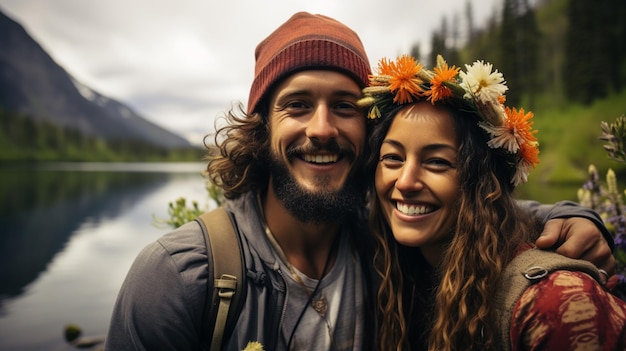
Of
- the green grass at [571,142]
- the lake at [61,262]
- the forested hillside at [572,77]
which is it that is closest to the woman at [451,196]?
the lake at [61,262]

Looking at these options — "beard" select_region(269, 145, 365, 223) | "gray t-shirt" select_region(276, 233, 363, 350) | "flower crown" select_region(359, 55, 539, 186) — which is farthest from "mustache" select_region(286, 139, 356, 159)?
"gray t-shirt" select_region(276, 233, 363, 350)

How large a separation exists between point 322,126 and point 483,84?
4.24 feet

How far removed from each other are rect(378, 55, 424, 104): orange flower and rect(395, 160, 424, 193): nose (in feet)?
1.68

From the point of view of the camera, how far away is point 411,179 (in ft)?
9.65

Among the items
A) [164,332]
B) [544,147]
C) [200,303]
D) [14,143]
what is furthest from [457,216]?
[14,143]

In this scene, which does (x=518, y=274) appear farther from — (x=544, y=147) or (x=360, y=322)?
(x=544, y=147)

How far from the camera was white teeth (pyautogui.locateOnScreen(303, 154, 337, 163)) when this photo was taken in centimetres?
370

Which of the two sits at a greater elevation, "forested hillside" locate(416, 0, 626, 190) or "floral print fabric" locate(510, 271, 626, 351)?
"forested hillside" locate(416, 0, 626, 190)

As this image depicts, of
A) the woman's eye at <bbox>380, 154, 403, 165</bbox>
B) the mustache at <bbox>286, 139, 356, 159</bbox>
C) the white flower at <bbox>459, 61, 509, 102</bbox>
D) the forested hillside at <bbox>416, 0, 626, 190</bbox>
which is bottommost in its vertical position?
the woman's eye at <bbox>380, 154, 403, 165</bbox>

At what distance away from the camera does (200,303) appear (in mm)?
2848

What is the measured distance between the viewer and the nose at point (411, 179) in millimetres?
2941

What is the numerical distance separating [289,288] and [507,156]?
191cm

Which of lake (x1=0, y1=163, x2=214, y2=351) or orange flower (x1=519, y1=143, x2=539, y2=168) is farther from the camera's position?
lake (x1=0, y1=163, x2=214, y2=351)

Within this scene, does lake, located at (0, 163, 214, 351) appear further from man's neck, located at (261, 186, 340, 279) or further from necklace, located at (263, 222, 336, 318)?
necklace, located at (263, 222, 336, 318)
